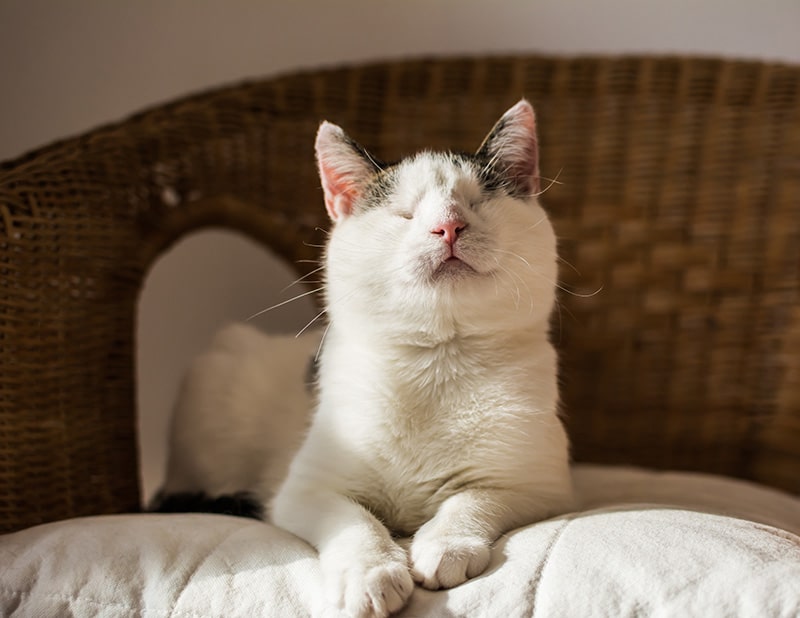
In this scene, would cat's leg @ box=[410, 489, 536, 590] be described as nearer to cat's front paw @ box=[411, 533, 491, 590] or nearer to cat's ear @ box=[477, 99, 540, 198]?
cat's front paw @ box=[411, 533, 491, 590]

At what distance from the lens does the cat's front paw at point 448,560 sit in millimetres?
970

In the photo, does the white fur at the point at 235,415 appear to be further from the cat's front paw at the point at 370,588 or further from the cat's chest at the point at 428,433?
the cat's front paw at the point at 370,588

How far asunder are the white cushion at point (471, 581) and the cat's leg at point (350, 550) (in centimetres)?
3

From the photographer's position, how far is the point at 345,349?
49.5 inches

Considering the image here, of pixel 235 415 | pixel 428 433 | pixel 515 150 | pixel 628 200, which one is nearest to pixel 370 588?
pixel 428 433

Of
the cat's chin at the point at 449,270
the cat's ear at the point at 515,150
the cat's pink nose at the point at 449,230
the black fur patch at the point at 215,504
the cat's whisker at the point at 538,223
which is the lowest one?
the black fur patch at the point at 215,504

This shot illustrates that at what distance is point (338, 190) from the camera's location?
127 centimetres

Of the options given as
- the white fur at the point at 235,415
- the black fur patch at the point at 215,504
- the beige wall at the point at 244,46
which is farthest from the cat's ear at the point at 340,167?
the beige wall at the point at 244,46

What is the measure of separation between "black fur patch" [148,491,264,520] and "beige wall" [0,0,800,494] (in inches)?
25.3

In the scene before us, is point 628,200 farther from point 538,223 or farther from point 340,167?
point 340,167

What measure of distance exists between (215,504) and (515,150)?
0.79 metres

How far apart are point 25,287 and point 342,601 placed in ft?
2.66

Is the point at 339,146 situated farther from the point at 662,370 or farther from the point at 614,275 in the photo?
the point at 662,370

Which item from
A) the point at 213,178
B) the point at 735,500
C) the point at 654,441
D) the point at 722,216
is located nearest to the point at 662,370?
the point at 654,441
